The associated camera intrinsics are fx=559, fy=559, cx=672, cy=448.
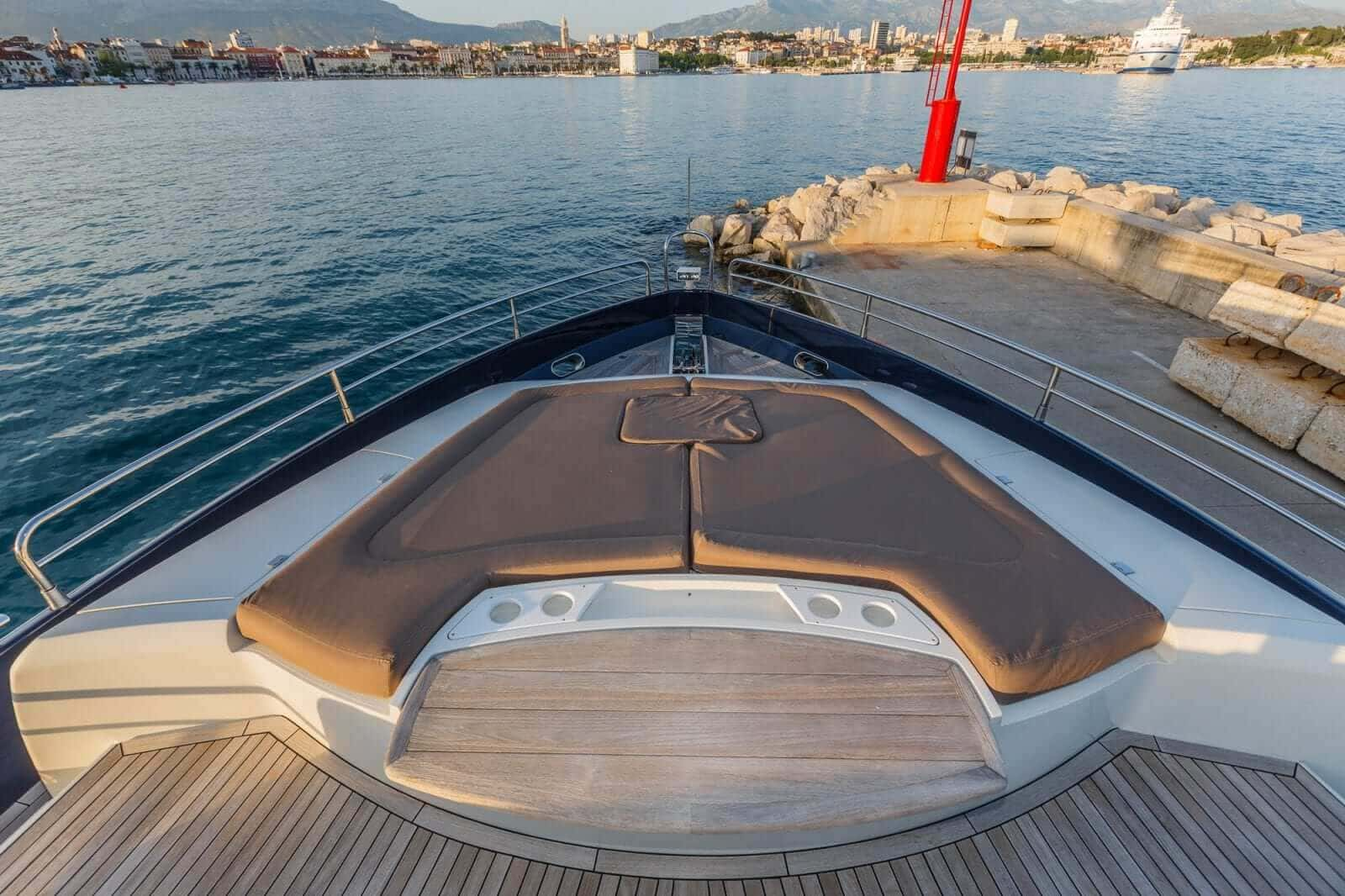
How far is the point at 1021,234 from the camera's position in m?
12.1

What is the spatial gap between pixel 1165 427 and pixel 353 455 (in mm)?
8173

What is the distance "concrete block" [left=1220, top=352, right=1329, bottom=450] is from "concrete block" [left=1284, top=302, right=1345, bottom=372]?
37cm

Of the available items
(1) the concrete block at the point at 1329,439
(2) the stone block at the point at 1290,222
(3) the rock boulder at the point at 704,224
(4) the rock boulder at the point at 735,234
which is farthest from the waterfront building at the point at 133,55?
(1) the concrete block at the point at 1329,439

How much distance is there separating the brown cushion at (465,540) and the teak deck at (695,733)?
33cm

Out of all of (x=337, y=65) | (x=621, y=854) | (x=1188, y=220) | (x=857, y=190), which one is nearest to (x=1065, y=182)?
(x=1188, y=220)

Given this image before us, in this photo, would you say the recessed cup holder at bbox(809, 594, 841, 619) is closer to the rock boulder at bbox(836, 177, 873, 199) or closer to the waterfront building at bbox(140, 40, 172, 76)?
the rock boulder at bbox(836, 177, 873, 199)

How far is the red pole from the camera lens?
40.2 ft

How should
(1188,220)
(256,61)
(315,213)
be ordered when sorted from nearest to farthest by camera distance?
(1188,220) < (315,213) < (256,61)

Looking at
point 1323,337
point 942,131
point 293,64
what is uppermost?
point 293,64

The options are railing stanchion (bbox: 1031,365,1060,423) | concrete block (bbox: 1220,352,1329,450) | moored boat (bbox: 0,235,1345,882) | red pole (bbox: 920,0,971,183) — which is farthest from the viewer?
red pole (bbox: 920,0,971,183)

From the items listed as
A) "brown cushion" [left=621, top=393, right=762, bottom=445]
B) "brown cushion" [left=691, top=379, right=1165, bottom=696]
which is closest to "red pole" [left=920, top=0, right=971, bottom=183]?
"brown cushion" [left=621, top=393, right=762, bottom=445]

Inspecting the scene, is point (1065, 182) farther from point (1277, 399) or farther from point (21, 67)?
point (21, 67)

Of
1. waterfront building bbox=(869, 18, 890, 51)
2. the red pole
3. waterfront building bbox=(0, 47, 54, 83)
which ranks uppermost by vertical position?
waterfront building bbox=(869, 18, 890, 51)

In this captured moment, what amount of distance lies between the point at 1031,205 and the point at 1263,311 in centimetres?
731
